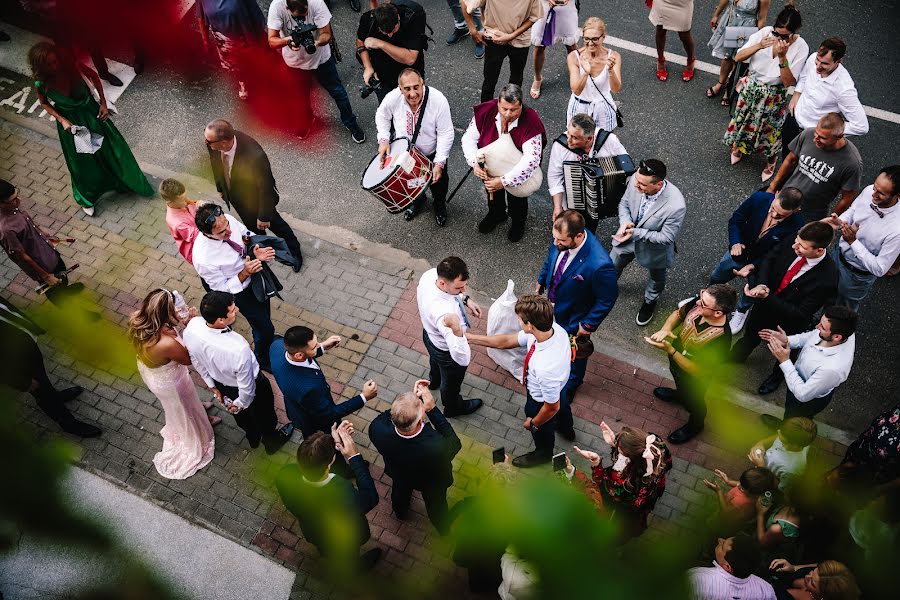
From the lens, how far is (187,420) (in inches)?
211

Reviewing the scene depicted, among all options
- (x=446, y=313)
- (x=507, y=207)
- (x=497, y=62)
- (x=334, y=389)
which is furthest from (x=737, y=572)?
(x=497, y=62)

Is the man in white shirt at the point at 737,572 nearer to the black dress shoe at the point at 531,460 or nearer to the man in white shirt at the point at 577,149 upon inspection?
the black dress shoe at the point at 531,460

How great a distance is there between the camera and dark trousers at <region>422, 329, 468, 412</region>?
529cm

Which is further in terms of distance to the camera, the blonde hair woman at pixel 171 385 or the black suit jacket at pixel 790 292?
the black suit jacket at pixel 790 292

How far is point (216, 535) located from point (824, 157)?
225 inches

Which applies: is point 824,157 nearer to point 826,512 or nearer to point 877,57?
point 826,512

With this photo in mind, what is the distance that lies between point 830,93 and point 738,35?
1.66 metres

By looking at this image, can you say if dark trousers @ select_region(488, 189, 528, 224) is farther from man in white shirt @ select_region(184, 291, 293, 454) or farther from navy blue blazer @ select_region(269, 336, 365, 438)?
man in white shirt @ select_region(184, 291, 293, 454)

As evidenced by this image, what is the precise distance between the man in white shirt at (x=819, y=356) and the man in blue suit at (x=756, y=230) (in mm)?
859

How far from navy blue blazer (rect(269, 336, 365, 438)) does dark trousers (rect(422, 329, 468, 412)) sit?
0.78m

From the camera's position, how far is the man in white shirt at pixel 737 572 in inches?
149

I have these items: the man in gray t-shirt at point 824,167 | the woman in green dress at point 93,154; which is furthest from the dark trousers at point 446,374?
the woman in green dress at point 93,154

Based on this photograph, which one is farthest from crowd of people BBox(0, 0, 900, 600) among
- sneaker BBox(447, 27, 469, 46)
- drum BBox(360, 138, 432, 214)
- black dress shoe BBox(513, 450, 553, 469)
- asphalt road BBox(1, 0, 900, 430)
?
sneaker BBox(447, 27, 469, 46)

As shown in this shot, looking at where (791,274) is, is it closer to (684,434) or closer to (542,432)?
(684,434)
